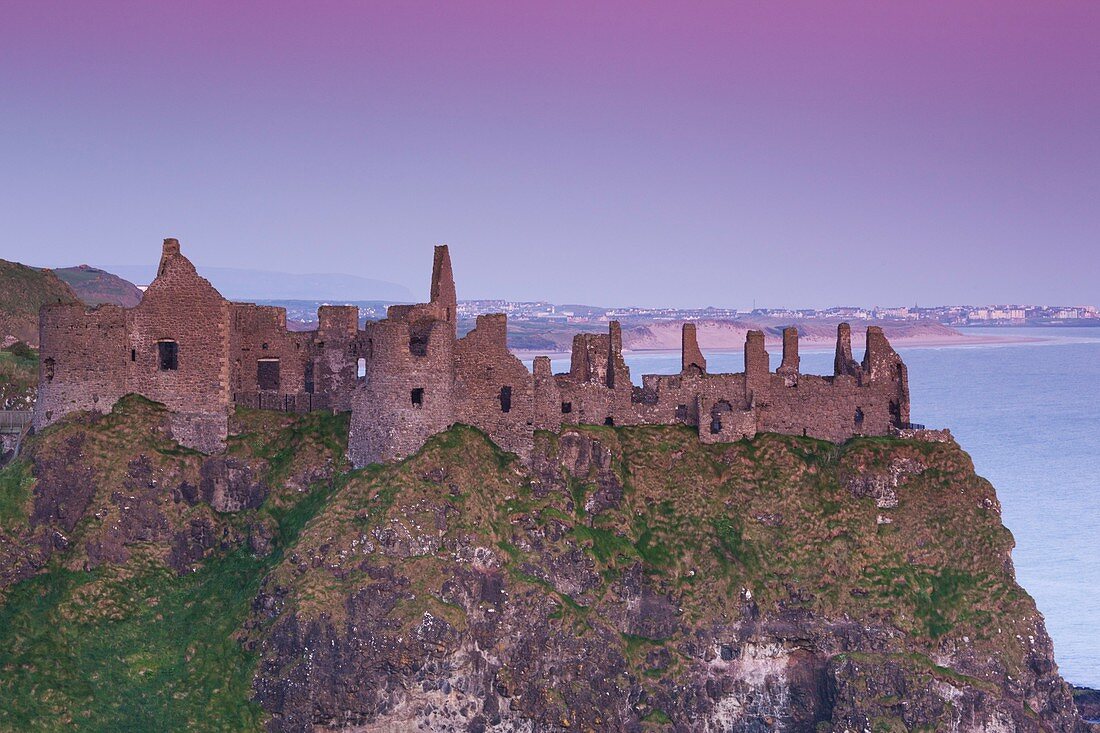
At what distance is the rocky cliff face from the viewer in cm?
5778

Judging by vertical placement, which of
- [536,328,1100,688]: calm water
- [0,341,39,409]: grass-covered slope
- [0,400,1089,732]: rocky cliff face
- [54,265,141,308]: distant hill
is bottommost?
[536,328,1100,688]: calm water

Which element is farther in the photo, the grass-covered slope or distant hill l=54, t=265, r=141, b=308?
distant hill l=54, t=265, r=141, b=308

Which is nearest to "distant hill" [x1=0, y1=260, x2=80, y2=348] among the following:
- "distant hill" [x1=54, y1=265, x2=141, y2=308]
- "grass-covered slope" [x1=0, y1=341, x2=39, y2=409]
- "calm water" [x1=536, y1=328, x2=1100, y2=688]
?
"grass-covered slope" [x1=0, y1=341, x2=39, y2=409]

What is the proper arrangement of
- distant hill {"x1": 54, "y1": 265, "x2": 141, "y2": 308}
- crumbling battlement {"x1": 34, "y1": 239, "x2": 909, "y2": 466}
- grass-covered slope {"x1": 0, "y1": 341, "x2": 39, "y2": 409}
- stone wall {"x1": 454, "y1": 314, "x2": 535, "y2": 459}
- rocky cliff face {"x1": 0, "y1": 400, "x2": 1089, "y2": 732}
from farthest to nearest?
1. distant hill {"x1": 54, "y1": 265, "x2": 141, "y2": 308}
2. grass-covered slope {"x1": 0, "y1": 341, "x2": 39, "y2": 409}
3. stone wall {"x1": 454, "y1": 314, "x2": 535, "y2": 459}
4. crumbling battlement {"x1": 34, "y1": 239, "x2": 909, "y2": 466}
5. rocky cliff face {"x1": 0, "y1": 400, "x2": 1089, "y2": 732}

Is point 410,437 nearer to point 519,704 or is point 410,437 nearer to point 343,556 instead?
point 343,556

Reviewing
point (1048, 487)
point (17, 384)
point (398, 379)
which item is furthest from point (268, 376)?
point (1048, 487)

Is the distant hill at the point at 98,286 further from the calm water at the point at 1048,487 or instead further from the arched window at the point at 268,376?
the arched window at the point at 268,376

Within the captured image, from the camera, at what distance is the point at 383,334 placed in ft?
207

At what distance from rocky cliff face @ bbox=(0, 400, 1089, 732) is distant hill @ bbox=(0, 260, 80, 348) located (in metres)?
25.3

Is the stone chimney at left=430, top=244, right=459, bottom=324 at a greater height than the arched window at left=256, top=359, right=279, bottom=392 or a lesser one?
greater

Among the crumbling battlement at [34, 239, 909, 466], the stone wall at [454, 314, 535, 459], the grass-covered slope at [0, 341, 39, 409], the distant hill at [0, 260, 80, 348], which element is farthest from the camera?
the distant hill at [0, 260, 80, 348]

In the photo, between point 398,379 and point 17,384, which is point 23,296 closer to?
point 17,384

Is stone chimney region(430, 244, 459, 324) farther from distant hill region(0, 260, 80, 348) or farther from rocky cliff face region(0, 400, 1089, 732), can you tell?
distant hill region(0, 260, 80, 348)

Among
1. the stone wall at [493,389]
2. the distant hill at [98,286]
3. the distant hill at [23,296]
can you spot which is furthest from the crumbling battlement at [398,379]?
the distant hill at [98,286]
